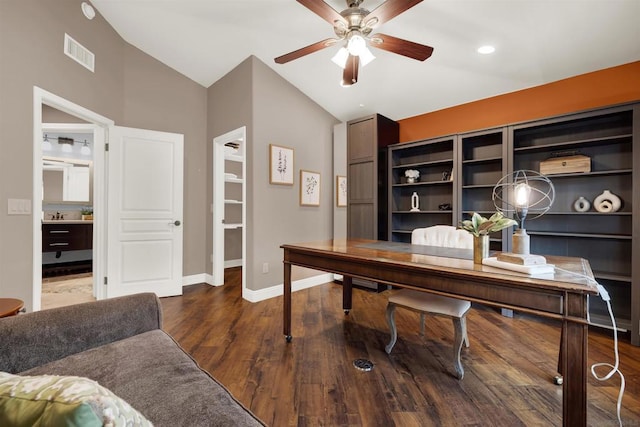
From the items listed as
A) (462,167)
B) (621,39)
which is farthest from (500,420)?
(621,39)

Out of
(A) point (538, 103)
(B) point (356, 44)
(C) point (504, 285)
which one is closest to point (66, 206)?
(B) point (356, 44)

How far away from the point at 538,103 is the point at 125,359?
4.07 metres

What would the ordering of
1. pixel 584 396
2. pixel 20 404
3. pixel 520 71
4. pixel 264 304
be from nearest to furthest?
pixel 20 404, pixel 584 396, pixel 520 71, pixel 264 304

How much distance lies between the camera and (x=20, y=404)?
427 millimetres

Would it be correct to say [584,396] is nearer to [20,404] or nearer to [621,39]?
[20,404]

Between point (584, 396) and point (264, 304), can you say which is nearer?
point (584, 396)

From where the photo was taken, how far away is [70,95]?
8.72 ft

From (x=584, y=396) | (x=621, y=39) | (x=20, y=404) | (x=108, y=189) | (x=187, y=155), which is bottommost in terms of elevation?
(x=584, y=396)

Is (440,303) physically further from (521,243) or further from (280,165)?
(280,165)

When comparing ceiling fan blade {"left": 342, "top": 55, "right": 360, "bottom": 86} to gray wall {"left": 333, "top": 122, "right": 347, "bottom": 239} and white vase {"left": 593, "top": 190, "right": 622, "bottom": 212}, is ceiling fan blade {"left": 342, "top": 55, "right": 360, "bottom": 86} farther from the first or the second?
white vase {"left": 593, "top": 190, "right": 622, "bottom": 212}

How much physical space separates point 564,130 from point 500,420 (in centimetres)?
285

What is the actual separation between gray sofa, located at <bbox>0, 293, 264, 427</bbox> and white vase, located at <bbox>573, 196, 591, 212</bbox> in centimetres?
340

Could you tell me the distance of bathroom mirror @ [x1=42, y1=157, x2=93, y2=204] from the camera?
15.8 feet

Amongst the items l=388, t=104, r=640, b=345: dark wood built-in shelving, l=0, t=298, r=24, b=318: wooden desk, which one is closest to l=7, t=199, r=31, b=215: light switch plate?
l=0, t=298, r=24, b=318: wooden desk
